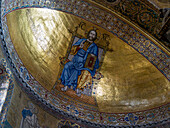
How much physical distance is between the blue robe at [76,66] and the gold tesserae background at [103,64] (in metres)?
0.32

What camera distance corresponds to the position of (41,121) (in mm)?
9984

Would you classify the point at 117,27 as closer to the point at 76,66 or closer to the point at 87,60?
the point at 87,60

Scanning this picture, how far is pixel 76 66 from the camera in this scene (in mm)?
11523

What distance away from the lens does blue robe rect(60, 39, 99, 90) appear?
37.2ft

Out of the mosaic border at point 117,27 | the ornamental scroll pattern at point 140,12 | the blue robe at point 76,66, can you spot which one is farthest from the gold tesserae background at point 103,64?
the ornamental scroll pattern at point 140,12

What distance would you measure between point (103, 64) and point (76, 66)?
1020mm

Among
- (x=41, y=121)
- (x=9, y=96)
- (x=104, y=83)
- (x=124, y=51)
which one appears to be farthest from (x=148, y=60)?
A: (x=9, y=96)

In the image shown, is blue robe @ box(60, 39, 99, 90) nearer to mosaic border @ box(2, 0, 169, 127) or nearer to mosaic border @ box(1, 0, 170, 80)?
mosaic border @ box(2, 0, 169, 127)

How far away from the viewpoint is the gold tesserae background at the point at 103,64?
10.3 m

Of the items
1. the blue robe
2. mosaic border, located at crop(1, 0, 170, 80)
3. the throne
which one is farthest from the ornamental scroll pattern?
the blue robe

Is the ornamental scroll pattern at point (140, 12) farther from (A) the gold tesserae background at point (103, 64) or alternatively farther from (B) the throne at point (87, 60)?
(B) the throne at point (87, 60)

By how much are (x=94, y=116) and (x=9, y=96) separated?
144 inches

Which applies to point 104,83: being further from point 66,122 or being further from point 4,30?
point 4,30

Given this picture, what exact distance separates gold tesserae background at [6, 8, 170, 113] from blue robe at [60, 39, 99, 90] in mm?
323
